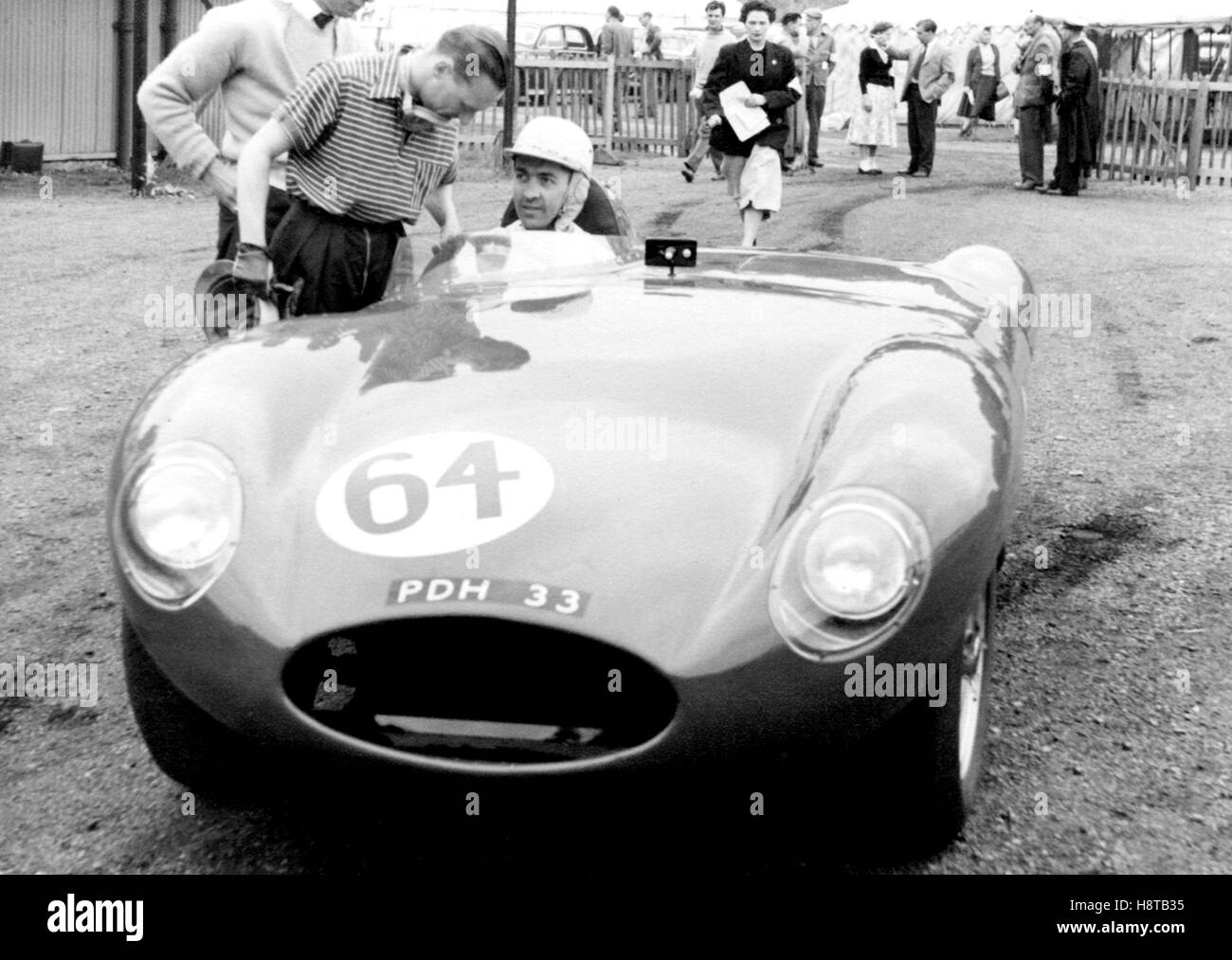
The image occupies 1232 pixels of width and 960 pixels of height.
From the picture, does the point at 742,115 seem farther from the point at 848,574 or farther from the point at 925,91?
the point at 848,574

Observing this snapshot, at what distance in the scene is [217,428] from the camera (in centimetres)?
265

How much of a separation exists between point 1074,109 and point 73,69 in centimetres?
942

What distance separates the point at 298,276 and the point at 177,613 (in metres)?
2.01

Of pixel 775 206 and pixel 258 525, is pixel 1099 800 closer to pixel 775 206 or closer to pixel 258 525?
pixel 258 525

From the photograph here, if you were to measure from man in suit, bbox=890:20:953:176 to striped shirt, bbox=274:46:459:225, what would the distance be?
11997 millimetres

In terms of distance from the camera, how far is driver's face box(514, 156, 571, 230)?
178 inches

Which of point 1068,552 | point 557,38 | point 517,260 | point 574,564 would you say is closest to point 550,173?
point 517,260

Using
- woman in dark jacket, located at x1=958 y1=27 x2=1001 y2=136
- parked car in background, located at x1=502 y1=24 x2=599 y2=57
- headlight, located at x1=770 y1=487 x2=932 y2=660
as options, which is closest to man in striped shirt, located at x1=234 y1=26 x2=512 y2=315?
headlight, located at x1=770 y1=487 x2=932 y2=660

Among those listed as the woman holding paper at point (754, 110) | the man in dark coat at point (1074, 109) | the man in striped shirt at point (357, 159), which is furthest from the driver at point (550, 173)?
the man in dark coat at point (1074, 109)

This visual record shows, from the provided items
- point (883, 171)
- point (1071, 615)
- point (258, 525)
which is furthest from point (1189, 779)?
point (883, 171)

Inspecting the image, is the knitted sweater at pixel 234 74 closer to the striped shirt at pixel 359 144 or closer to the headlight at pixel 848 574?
the striped shirt at pixel 359 144

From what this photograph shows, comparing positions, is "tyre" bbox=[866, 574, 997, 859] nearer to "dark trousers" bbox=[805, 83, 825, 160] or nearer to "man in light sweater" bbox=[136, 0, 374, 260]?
"man in light sweater" bbox=[136, 0, 374, 260]

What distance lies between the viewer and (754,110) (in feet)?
32.1
